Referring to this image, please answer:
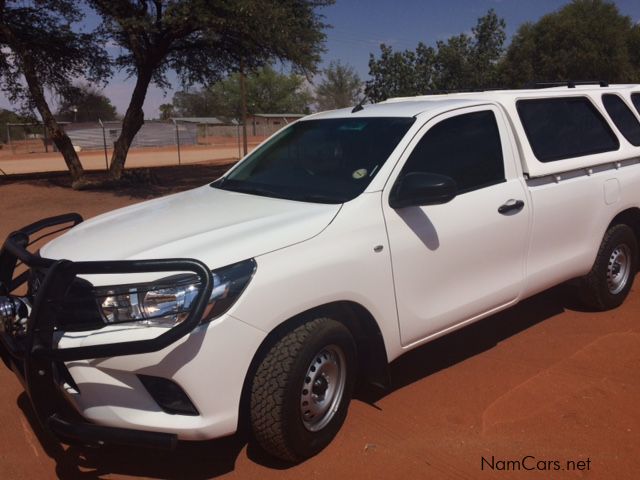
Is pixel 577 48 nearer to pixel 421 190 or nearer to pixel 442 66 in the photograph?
pixel 442 66

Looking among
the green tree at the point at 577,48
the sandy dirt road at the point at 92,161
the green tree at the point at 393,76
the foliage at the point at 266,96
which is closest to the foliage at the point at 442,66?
the green tree at the point at 393,76

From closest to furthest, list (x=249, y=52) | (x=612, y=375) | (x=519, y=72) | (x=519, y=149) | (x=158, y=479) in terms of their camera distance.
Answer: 1. (x=158, y=479)
2. (x=612, y=375)
3. (x=519, y=149)
4. (x=249, y=52)
5. (x=519, y=72)

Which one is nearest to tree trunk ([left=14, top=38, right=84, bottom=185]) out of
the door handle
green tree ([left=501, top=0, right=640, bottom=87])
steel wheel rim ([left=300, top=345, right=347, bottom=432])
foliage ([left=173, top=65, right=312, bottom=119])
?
the door handle

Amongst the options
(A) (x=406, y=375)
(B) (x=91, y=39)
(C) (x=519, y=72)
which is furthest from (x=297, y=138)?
(C) (x=519, y=72)

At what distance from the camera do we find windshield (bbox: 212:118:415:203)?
368cm

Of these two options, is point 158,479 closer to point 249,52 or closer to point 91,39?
point 249,52

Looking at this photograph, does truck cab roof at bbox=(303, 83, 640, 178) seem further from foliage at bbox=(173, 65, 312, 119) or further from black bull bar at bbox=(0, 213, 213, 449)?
foliage at bbox=(173, 65, 312, 119)

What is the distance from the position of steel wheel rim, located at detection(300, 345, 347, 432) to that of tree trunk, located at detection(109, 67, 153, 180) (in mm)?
15066

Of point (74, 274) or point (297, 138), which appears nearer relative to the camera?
point (74, 274)

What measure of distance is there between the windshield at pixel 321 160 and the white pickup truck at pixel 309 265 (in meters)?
0.02

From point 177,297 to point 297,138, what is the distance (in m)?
A: 2.14

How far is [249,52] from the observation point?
17.3 meters

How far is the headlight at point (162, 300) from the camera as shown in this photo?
2688 mm

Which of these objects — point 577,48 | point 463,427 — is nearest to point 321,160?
point 463,427
